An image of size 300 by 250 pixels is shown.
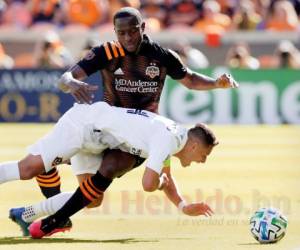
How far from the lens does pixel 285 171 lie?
50.5 ft

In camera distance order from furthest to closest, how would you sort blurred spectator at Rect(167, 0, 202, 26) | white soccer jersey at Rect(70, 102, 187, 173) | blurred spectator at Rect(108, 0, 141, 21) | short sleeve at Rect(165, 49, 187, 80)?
blurred spectator at Rect(167, 0, 202, 26) < blurred spectator at Rect(108, 0, 141, 21) < short sleeve at Rect(165, 49, 187, 80) < white soccer jersey at Rect(70, 102, 187, 173)

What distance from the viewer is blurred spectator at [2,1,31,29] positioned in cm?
2519

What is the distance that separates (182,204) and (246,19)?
50.4 ft

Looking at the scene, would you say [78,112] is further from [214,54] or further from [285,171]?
[214,54]

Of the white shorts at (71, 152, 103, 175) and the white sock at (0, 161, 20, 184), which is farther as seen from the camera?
the white shorts at (71, 152, 103, 175)

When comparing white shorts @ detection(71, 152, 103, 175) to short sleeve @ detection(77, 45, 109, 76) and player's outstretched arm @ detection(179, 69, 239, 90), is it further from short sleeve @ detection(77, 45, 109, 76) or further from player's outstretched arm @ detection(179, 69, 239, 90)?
player's outstretched arm @ detection(179, 69, 239, 90)

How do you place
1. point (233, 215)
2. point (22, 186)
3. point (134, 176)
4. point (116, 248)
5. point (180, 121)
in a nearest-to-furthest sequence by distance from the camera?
point (116, 248) < point (233, 215) < point (22, 186) < point (134, 176) < point (180, 121)

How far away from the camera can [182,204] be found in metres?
9.51

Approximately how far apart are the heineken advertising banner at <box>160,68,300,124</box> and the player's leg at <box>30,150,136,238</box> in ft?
42.5

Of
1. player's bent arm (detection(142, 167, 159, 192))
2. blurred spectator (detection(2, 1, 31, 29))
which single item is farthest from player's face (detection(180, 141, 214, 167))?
blurred spectator (detection(2, 1, 31, 29))

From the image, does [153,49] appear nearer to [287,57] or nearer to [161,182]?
[161,182]

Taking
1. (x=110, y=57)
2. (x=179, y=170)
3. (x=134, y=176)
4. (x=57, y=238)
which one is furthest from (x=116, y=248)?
(x=179, y=170)

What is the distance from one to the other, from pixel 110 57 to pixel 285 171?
6280 millimetres

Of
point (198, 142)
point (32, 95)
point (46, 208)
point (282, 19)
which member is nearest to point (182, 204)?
point (198, 142)
